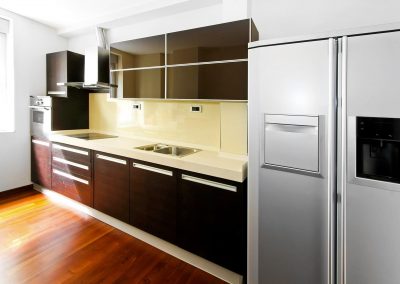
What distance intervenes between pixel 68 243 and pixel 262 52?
2438 mm

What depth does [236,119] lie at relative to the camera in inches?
82.3

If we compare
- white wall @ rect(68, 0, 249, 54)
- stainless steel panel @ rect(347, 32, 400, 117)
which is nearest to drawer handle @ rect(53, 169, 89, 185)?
white wall @ rect(68, 0, 249, 54)

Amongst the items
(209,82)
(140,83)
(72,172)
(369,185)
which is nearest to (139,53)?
(140,83)

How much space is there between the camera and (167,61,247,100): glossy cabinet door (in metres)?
1.85

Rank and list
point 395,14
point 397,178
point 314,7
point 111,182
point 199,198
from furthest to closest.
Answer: point 111,182 → point 314,7 → point 199,198 → point 395,14 → point 397,178

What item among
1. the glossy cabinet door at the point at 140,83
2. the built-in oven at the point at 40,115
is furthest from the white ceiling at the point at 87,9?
the built-in oven at the point at 40,115

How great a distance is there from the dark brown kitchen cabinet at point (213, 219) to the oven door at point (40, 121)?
2398 mm

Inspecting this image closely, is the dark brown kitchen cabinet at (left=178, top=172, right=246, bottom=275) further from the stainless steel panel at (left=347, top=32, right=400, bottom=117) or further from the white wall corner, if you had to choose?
the white wall corner

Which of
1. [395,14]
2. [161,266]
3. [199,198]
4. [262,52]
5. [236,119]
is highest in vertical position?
[395,14]

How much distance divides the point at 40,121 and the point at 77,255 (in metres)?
2.19

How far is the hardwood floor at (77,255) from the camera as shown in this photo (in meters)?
1.81

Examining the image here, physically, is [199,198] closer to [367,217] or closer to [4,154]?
[367,217]

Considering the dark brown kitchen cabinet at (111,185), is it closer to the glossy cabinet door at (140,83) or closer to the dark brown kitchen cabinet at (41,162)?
the glossy cabinet door at (140,83)

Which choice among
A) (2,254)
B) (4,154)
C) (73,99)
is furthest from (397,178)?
(4,154)
